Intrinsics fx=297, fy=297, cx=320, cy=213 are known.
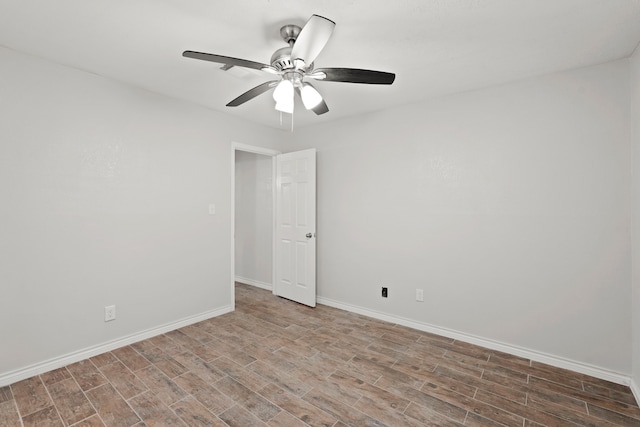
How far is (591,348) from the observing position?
7.55 ft

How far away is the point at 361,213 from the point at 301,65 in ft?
6.86

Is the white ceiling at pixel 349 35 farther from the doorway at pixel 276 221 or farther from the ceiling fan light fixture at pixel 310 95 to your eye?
the doorway at pixel 276 221

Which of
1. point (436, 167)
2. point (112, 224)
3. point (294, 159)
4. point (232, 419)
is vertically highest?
point (294, 159)

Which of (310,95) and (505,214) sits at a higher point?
(310,95)

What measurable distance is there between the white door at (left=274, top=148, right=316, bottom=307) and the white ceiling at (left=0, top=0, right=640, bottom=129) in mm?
1468

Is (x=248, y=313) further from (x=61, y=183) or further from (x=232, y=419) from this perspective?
(x=61, y=183)

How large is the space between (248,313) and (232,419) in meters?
1.80

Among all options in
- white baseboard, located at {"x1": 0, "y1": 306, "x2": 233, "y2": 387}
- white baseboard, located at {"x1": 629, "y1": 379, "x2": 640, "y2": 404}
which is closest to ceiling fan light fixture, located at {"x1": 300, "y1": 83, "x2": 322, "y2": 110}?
white baseboard, located at {"x1": 0, "y1": 306, "x2": 233, "y2": 387}

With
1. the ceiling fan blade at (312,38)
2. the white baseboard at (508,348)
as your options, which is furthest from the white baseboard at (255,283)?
the ceiling fan blade at (312,38)

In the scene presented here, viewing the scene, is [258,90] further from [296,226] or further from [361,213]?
[296,226]

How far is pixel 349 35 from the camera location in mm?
1921

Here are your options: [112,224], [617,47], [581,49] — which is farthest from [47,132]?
[617,47]

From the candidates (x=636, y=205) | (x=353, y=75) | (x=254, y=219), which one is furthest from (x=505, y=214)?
(x=254, y=219)

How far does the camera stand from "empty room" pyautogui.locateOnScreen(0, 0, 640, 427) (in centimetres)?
184
